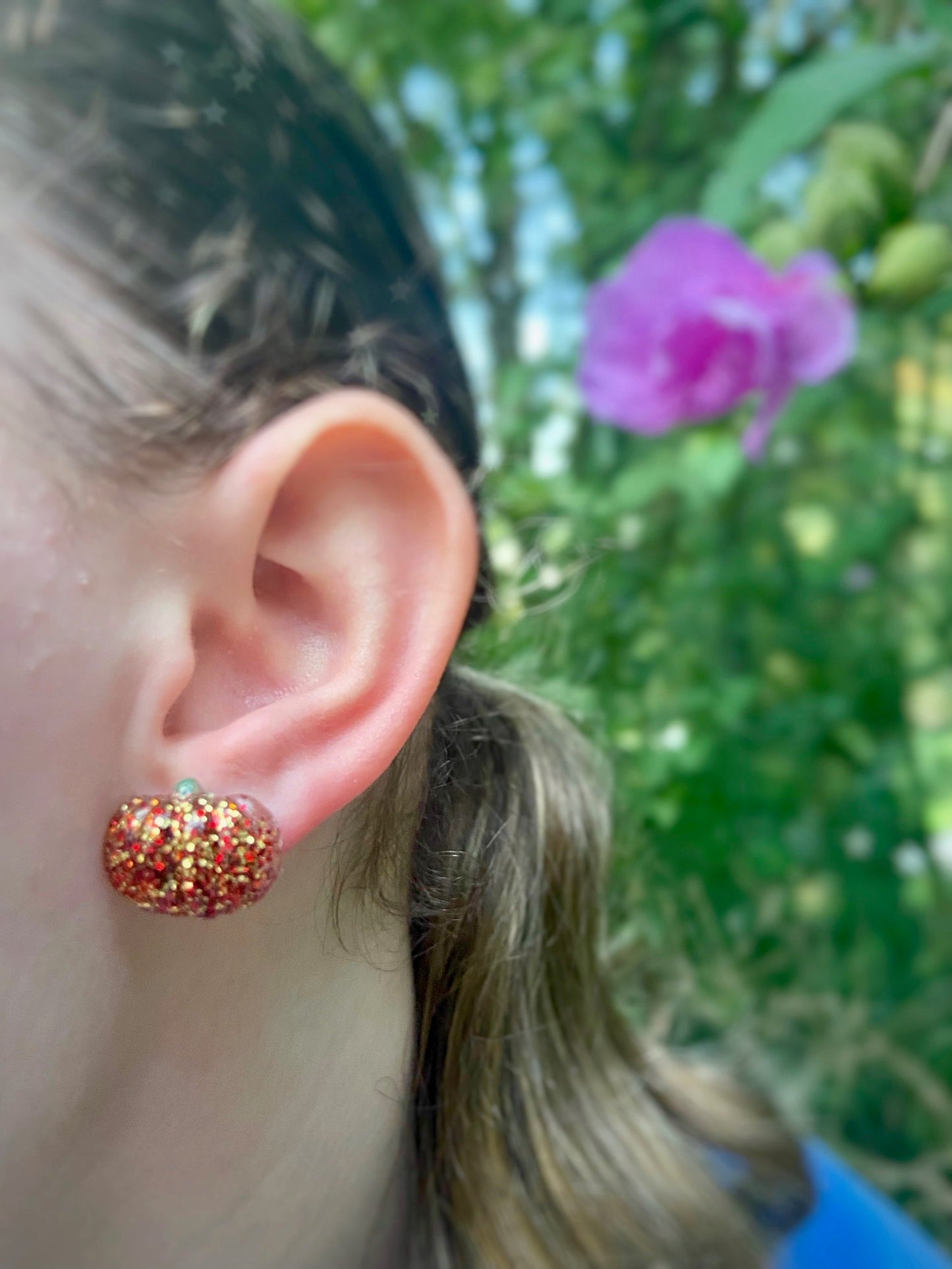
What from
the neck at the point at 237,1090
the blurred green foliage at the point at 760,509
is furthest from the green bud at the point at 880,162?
the neck at the point at 237,1090

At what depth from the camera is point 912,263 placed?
74cm

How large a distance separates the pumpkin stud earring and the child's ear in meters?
0.02

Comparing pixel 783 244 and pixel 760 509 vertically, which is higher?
pixel 783 244

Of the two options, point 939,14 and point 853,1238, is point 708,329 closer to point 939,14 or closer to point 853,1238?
point 939,14

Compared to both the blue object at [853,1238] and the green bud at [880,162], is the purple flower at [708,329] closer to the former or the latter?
the green bud at [880,162]

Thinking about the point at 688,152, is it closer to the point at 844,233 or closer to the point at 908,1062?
the point at 844,233

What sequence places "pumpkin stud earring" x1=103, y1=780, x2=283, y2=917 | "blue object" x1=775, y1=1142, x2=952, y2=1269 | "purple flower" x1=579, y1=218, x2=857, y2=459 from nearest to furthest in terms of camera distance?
"pumpkin stud earring" x1=103, y1=780, x2=283, y2=917 < "purple flower" x1=579, y1=218, x2=857, y2=459 < "blue object" x1=775, y1=1142, x2=952, y2=1269

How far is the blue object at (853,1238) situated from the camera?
79 cm

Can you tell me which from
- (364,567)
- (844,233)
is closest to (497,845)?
(364,567)

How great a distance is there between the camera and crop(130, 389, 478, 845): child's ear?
0.40 meters

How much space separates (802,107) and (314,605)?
21.9 inches

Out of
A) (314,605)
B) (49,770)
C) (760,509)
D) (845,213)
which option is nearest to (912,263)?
(845,213)

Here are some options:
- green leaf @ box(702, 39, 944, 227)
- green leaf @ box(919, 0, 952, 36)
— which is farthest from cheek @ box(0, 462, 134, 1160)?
green leaf @ box(919, 0, 952, 36)

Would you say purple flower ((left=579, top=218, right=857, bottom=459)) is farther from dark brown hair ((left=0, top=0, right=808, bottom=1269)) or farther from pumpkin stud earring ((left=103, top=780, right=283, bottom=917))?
pumpkin stud earring ((left=103, top=780, right=283, bottom=917))
